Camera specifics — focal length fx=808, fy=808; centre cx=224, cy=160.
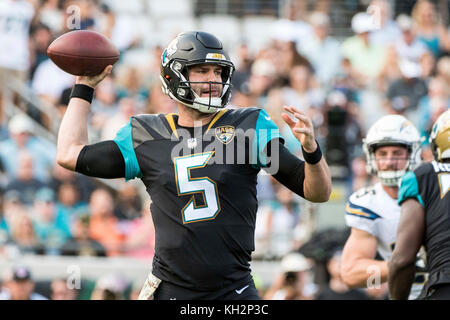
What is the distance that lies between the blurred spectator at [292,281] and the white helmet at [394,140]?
2.47 meters

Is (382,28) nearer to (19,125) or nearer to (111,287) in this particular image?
(19,125)

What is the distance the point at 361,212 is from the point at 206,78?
1.80m

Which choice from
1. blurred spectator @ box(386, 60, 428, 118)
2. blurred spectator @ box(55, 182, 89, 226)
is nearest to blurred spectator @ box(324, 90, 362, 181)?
blurred spectator @ box(386, 60, 428, 118)

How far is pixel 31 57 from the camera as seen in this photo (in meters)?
11.0

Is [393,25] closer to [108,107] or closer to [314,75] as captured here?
[314,75]

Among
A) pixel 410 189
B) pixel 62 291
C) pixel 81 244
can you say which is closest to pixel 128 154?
pixel 410 189

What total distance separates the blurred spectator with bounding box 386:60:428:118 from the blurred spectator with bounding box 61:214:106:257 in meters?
4.21

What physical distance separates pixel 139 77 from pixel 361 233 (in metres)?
6.10

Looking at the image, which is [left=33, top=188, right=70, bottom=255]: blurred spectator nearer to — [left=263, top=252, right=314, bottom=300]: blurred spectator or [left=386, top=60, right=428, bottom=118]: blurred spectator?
[left=263, top=252, right=314, bottom=300]: blurred spectator

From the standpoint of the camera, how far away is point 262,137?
4.24 m

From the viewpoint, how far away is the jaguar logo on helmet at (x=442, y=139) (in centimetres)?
446

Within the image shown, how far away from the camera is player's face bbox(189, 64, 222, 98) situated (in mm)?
4375

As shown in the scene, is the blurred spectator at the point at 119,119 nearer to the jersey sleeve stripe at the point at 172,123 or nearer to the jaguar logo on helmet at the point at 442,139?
the jersey sleeve stripe at the point at 172,123
